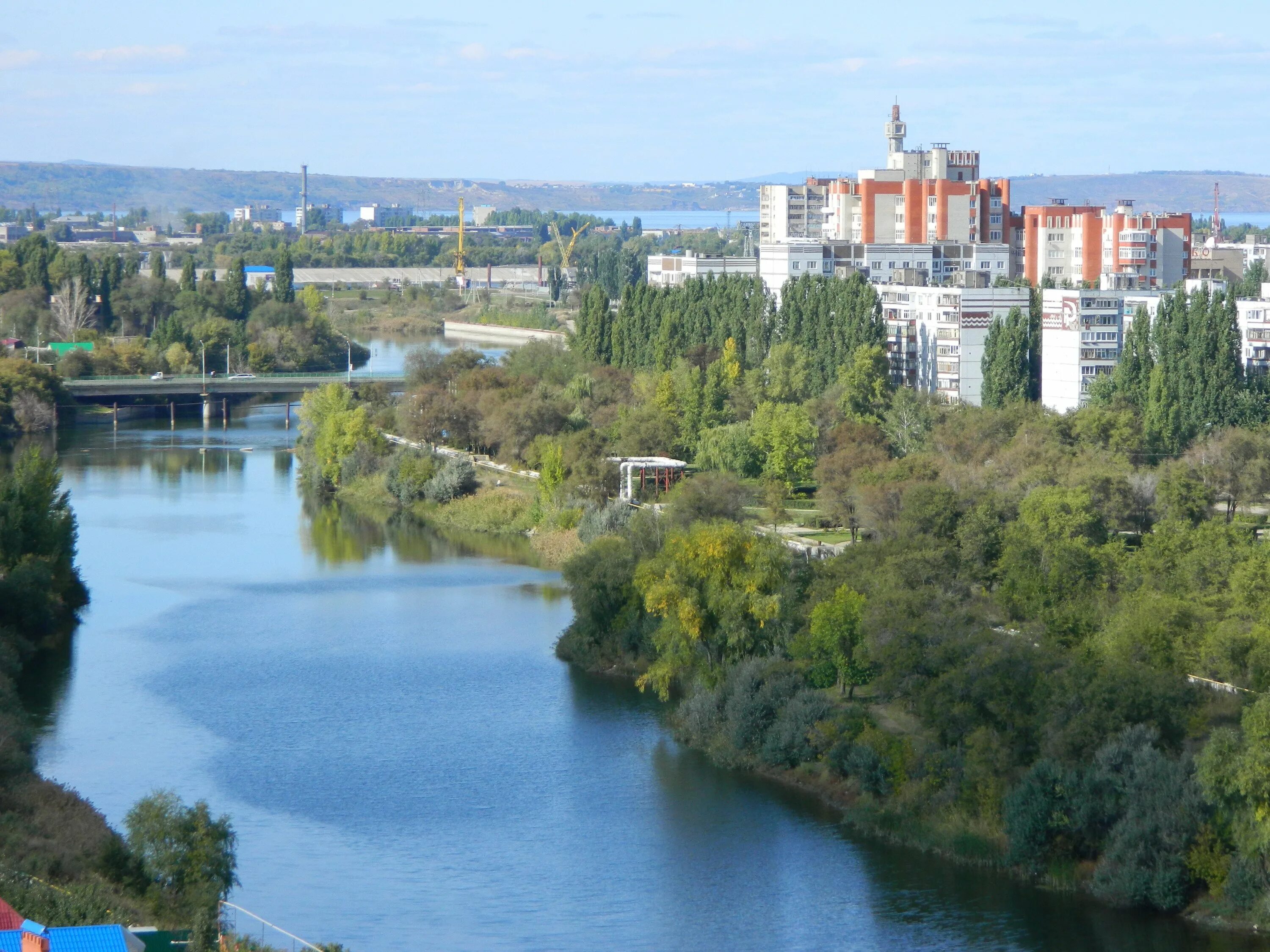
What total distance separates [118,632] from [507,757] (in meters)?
4.63

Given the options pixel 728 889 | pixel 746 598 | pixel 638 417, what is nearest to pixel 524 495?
pixel 638 417

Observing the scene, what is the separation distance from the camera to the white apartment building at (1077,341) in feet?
68.6

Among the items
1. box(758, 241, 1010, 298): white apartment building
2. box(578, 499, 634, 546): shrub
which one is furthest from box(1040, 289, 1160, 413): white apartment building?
box(578, 499, 634, 546): shrub

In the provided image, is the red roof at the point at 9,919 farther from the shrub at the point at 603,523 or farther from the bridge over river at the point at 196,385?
the bridge over river at the point at 196,385

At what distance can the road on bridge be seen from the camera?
29297mm

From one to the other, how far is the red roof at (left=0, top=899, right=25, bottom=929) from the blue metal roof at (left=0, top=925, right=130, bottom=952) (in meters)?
0.12

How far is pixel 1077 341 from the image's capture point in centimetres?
2095

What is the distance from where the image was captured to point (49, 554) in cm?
1495

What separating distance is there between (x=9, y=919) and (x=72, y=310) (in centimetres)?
2883

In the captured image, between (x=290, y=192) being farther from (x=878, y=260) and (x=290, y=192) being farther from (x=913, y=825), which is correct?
(x=913, y=825)

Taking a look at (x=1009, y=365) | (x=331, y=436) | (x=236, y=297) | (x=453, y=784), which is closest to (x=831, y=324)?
(x=1009, y=365)

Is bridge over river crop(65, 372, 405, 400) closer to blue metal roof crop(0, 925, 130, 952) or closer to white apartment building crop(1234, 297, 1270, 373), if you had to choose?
white apartment building crop(1234, 297, 1270, 373)

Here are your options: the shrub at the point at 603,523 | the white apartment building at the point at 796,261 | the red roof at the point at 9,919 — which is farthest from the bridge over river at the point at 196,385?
the red roof at the point at 9,919

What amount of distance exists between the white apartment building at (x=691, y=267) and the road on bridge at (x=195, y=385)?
5839mm
